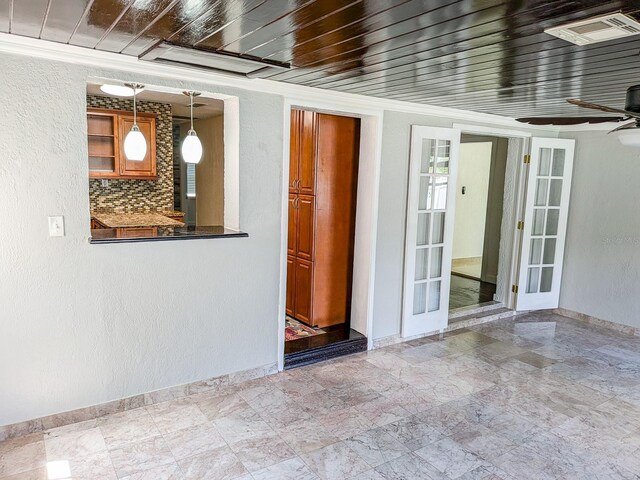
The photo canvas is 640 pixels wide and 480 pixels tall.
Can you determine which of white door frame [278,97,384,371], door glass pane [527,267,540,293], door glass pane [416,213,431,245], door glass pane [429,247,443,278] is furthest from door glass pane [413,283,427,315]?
door glass pane [527,267,540,293]

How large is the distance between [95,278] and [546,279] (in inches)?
193

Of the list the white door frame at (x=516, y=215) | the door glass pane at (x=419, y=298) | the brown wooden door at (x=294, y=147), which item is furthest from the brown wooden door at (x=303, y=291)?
the white door frame at (x=516, y=215)

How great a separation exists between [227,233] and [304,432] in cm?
144

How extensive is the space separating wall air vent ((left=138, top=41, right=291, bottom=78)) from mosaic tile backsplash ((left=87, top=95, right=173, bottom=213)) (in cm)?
352

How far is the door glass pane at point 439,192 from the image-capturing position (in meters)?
4.50

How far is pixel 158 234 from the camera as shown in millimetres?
3131

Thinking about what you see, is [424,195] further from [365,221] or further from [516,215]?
[516,215]


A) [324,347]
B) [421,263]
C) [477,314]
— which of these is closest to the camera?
[324,347]

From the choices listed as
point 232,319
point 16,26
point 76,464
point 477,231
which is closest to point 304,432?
point 232,319

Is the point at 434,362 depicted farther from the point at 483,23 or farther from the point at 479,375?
the point at 483,23

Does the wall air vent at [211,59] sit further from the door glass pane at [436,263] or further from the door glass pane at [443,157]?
the door glass pane at [436,263]

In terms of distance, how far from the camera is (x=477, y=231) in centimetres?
802

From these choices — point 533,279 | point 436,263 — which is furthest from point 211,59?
point 533,279

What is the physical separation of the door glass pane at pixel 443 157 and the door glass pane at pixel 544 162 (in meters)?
1.49
